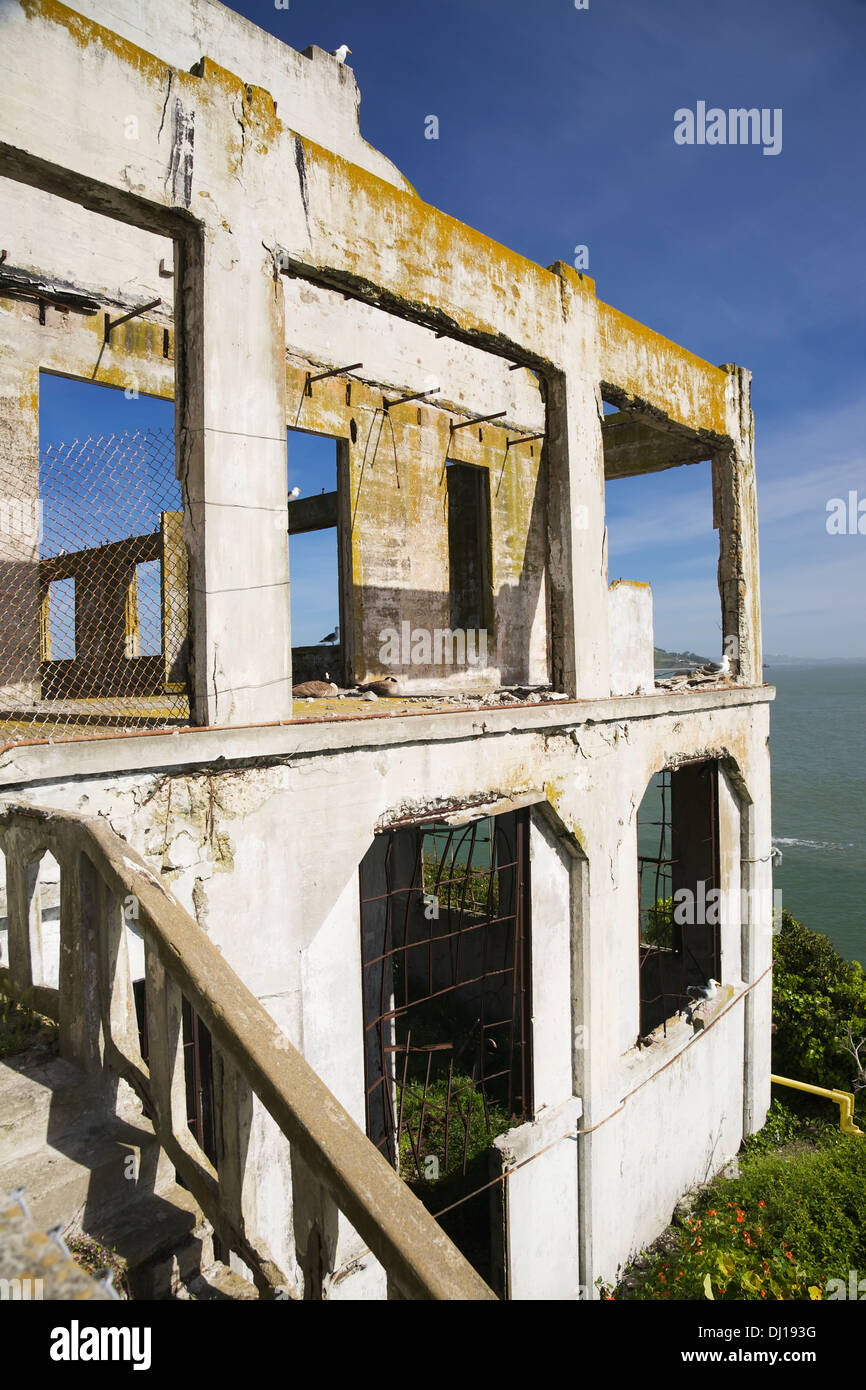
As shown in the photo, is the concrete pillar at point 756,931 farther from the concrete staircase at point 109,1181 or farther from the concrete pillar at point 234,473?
the concrete staircase at point 109,1181

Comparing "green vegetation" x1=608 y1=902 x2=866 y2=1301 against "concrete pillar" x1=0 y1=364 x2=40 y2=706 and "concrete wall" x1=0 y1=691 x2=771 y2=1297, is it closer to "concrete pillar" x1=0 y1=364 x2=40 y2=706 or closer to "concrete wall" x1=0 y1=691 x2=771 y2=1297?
"concrete wall" x1=0 y1=691 x2=771 y2=1297

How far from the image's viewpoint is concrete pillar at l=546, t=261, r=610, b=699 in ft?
25.2

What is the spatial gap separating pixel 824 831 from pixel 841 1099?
34.1 meters

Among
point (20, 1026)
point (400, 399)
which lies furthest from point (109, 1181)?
point (400, 399)

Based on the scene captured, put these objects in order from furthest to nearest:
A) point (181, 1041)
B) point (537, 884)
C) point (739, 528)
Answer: point (739, 528) → point (537, 884) → point (181, 1041)

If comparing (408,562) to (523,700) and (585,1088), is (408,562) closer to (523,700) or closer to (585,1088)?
(523,700)

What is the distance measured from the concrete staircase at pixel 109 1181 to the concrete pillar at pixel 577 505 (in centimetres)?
542

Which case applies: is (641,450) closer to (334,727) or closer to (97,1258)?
(334,727)

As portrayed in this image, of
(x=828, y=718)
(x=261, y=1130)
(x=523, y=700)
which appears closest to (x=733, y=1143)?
(x=523, y=700)

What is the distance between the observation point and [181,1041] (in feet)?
10.3

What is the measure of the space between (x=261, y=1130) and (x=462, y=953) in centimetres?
917

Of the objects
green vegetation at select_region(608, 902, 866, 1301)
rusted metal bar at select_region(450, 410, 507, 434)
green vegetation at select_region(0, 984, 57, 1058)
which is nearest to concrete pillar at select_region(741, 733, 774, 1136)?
green vegetation at select_region(608, 902, 866, 1301)

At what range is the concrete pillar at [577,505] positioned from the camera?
25.2 feet

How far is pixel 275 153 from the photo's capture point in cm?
534
